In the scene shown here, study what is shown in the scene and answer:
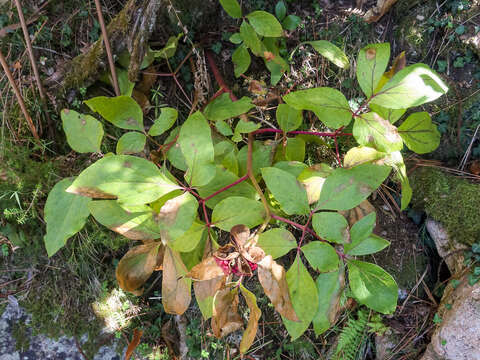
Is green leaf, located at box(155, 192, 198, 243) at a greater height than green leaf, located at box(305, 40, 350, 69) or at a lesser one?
lesser

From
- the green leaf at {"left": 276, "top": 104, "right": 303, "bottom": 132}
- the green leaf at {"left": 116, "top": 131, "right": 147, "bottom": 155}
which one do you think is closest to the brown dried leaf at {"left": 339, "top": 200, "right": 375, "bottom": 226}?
the green leaf at {"left": 276, "top": 104, "right": 303, "bottom": 132}

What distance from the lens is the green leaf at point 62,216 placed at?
1544 mm

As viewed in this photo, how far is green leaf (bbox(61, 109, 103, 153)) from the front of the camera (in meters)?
1.61

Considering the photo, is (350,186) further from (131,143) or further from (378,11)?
(378,11)

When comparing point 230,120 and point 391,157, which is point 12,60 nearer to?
point 230,120

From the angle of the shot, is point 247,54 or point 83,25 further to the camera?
point 83,25

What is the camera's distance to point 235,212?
139 centimetres

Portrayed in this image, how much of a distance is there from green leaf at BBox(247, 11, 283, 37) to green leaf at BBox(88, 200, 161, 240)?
995 mm

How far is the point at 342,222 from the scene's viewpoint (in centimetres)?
138

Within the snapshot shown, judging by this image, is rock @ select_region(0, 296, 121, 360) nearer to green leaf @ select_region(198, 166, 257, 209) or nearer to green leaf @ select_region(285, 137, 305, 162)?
green leaf @ select_region(198, 166, 257, 209)

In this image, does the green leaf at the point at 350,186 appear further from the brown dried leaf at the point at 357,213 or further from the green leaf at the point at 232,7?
the green leaf at the point at 232,7

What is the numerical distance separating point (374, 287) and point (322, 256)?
0.78 ft

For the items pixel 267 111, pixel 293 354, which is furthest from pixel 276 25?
pixel 293 354

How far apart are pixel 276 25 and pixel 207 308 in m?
1.31
